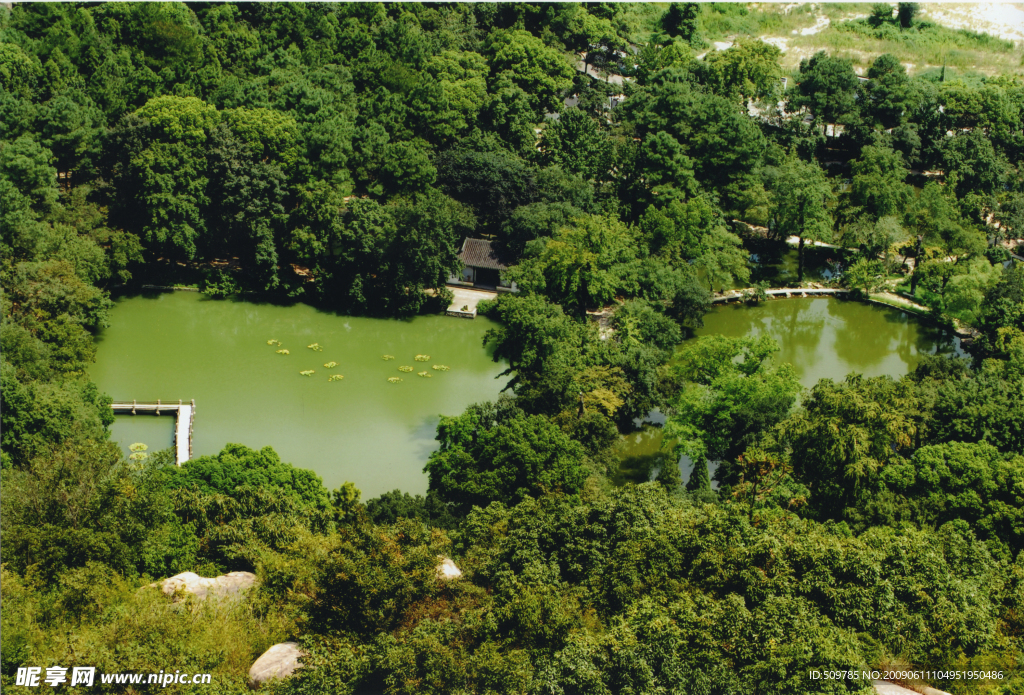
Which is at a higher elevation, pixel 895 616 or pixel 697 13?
pixel 697 13

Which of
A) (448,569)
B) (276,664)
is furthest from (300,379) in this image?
(276,664)

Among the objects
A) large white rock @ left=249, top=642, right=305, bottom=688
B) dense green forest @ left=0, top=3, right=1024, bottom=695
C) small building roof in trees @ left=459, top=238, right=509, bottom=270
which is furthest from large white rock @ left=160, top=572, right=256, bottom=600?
small building roof in trees @ left=459, top=238, right=509, bottom=270

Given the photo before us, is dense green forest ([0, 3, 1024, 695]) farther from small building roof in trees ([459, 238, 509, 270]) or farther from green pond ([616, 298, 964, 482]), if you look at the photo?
green pond ([616, 298, 964, 482])

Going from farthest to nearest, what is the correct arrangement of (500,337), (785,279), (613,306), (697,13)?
(697,13) < (785,279) < (613,306) < (500,337)

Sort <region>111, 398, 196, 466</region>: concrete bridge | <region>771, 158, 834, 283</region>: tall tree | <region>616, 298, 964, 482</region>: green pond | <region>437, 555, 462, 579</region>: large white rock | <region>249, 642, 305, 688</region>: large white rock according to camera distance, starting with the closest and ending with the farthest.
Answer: <region>249, 642, 305, 688</region>: large white rock
<region>437, 555, 462, 579</region>: large white rock
<region>111, 398, 196, 466</region>: concrete bridge
<region>616, 298, 964, 482</region>: green pond
<region>771, 158, 834, 283</region>: tall tree

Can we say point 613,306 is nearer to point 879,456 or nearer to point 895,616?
point 879,456

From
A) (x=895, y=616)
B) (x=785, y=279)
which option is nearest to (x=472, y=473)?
(x=895, y=616)
